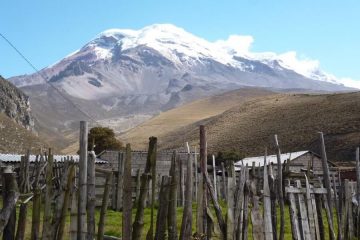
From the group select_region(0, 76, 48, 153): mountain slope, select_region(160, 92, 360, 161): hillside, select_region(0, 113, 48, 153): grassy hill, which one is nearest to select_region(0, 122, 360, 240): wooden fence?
select_region(160, 92, 360, 161): hillside

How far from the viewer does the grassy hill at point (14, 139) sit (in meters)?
62.1

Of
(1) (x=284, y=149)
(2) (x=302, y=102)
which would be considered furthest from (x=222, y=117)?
(1) (x=284, y=149)

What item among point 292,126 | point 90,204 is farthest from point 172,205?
point 292,126

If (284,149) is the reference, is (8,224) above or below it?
below

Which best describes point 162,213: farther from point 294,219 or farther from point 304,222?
point 304,222

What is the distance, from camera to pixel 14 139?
216 feet

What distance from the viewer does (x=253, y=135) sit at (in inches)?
3445

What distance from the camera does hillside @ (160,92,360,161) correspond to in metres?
68.4

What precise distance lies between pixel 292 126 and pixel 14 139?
43.3m

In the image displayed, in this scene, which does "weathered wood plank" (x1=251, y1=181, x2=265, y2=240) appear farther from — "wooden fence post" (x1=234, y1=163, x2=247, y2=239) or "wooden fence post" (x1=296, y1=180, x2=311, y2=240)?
"wooden fence post" (x1=296, y1=180, x2=311, y2=240)

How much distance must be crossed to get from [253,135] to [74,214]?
81.7 meters

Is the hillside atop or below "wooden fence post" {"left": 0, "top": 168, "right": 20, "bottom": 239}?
atop

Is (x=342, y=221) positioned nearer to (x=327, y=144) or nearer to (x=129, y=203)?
(x=129, y=203)

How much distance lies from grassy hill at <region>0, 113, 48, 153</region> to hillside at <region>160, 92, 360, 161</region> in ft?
96.5
